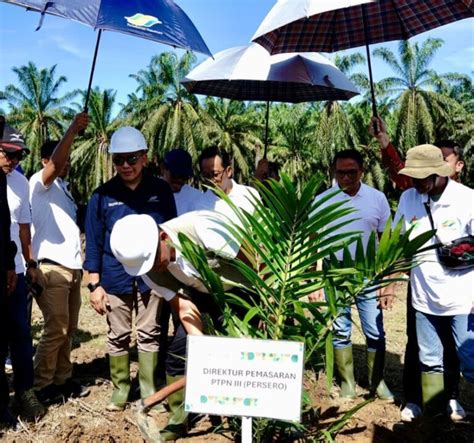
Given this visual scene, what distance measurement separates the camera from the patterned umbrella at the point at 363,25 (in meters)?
3.87

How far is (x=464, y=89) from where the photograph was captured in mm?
35531

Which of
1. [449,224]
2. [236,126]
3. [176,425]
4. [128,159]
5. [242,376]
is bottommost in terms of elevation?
[176,425]

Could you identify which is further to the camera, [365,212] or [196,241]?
[365,212]

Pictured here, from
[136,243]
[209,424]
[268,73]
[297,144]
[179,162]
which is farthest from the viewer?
[297,144]

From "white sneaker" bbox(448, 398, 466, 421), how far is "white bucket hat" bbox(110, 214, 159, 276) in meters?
2.46

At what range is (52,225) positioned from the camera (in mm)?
3869

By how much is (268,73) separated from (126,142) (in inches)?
65.7

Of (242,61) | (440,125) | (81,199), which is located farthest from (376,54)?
(242,61)

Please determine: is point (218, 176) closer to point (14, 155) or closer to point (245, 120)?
point (14, 155)

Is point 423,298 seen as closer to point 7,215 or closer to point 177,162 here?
point 177,162

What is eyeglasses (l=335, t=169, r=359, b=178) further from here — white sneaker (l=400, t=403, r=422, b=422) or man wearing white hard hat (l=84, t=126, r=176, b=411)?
white sneaker (l=400, t=403, r=422, b=422)

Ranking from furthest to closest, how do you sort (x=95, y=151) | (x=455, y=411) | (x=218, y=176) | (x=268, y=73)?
(x=95, y=151), (x=268, y=73), (x=218, y=176), (x=455, y=411)

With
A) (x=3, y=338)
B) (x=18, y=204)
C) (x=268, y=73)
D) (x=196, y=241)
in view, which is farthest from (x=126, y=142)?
(x=268, y=73)

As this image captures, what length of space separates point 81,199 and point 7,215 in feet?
98.9
